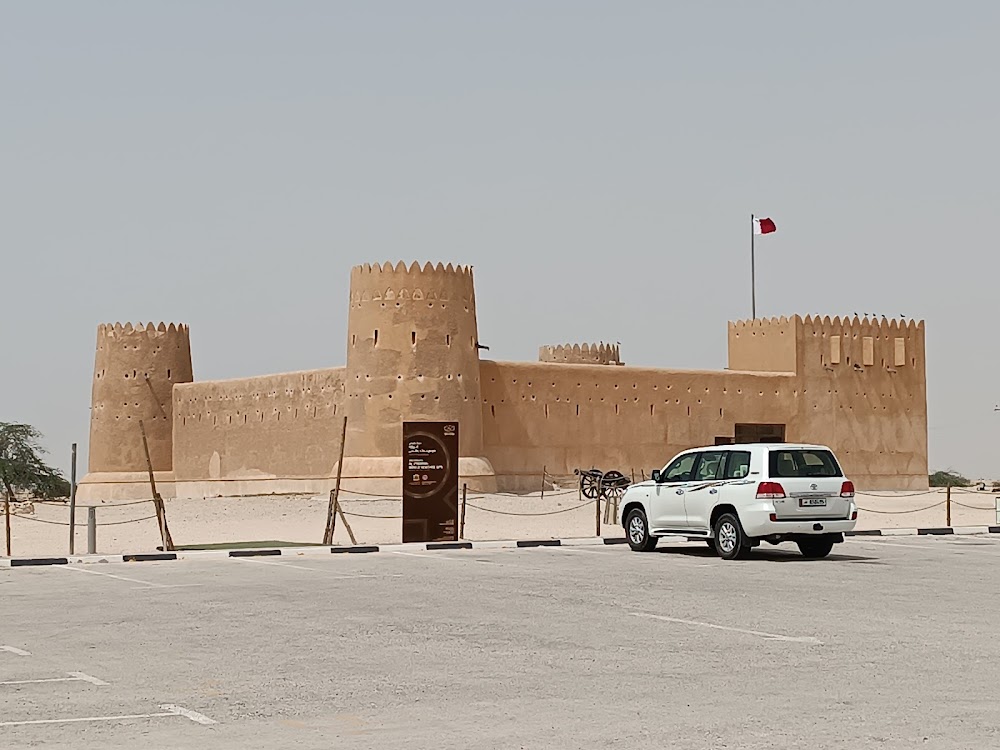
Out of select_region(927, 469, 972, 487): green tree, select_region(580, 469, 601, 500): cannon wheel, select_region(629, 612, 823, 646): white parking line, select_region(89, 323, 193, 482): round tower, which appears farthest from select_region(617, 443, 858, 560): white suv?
select_region(927, 469, 972, 487): green tree

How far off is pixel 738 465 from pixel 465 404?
71.4ft

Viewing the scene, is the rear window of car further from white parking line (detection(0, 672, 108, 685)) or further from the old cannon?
white parking line (detection(0, 672, 108, 685))

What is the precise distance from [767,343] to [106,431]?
2218 centimetres

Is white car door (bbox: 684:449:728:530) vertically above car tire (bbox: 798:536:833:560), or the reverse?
white car door (bbox: 684:449:728:530)

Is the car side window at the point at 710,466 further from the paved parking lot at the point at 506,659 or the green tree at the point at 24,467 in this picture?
the green tree at the point at 24,467

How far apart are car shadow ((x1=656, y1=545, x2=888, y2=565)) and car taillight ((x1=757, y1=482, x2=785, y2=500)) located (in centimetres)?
93

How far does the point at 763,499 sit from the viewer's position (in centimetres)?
2045

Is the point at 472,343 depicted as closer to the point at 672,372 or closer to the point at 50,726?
the point at 672,372

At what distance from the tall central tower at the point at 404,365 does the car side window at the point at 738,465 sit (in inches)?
820

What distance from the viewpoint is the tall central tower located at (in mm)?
42062

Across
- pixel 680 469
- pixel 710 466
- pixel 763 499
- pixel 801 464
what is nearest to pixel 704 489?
pixel 710 466

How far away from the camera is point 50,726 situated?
8.22 metres

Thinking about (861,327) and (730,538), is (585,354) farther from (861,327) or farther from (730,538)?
(730,538)

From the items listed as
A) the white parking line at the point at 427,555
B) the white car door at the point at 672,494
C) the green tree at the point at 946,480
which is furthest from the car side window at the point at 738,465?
the green tree at the point at 946,480
